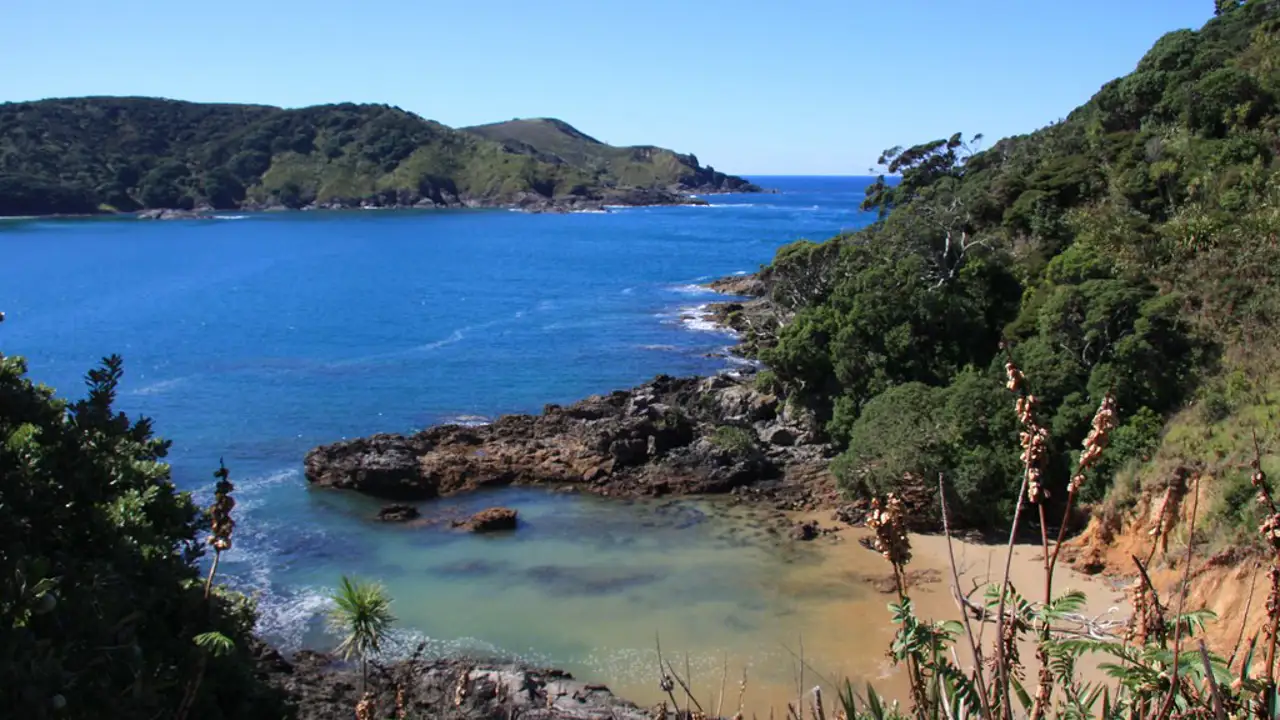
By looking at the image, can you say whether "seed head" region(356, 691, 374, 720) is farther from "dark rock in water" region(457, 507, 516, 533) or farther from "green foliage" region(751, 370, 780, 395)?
"green foliage" region(751, 370, 780, 395)

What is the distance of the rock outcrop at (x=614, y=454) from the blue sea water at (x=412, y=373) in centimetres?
119

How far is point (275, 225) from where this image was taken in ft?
440

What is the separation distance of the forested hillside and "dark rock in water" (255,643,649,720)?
9.58 m

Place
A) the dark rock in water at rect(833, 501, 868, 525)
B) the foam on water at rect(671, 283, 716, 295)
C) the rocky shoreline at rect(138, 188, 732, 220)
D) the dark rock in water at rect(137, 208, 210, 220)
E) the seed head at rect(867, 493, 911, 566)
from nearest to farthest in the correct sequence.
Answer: the seed head at rect(867, 493, 911, 566) < the dark rock in water at rect(833, 501, 868, 525) < the foam on water at rect(671, 283, 716, 295) < the dark rock in water at rect(137, 208, 210, 220) < the rocky shoreline at rect(138, 188, 732, 220)

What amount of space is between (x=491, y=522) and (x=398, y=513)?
315cm

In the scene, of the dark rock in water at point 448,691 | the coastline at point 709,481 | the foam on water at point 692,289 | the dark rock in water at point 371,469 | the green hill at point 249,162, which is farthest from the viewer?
the green hill at point 249,162

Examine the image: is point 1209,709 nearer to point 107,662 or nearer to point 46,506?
point 107,662

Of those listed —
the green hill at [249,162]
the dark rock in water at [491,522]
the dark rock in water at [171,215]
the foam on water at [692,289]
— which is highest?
the green hill at [249,162]

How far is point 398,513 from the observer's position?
93.5 feet

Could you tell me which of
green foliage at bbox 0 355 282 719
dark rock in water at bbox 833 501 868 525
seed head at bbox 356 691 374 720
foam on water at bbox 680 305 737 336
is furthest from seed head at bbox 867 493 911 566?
foam on water at bbox 680 305 737 336

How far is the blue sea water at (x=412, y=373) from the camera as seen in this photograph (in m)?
22.5

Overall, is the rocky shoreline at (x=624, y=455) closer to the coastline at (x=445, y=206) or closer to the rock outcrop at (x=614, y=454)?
the rock outcrop at (x=614, y=454)

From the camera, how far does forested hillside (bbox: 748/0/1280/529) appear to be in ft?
75.8

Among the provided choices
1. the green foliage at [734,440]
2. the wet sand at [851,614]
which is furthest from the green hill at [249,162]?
the wet sand at [851,614]
